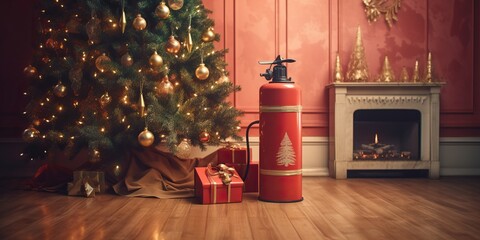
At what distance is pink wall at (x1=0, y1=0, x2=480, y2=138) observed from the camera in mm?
4332

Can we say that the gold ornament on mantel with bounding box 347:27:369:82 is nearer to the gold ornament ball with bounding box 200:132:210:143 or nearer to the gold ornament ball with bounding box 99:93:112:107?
the gold ornament ball with bounding box 200:132:210:143

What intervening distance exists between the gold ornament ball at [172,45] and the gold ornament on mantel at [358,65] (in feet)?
5.68

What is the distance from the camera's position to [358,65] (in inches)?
165

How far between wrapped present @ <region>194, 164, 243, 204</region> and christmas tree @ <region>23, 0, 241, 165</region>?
1.20ft

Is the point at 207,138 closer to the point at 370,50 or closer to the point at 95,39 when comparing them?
the point at 95,39

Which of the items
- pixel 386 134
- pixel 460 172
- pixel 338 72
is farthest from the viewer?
pixel 386 134

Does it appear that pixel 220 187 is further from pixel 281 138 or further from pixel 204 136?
pixel 204 136

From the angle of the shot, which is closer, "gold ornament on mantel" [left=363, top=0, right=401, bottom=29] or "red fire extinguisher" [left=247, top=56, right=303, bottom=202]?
"red fire extinguisher" [left=247, top=56, right=303, bottom=202]

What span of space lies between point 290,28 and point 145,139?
6.42 ft

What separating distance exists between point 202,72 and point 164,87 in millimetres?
307

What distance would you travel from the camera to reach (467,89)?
173 inches

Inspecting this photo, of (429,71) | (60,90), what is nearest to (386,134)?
(429,71)

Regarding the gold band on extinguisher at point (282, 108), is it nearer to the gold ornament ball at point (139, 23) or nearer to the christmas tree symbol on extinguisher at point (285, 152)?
the christmas tree symbol on extinguisher at point (285, 152)

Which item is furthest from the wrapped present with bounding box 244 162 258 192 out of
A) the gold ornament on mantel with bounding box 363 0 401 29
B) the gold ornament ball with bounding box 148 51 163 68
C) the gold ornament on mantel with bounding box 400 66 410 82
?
→ the gold ornament on mantel with bounding box 363 0 401 29
